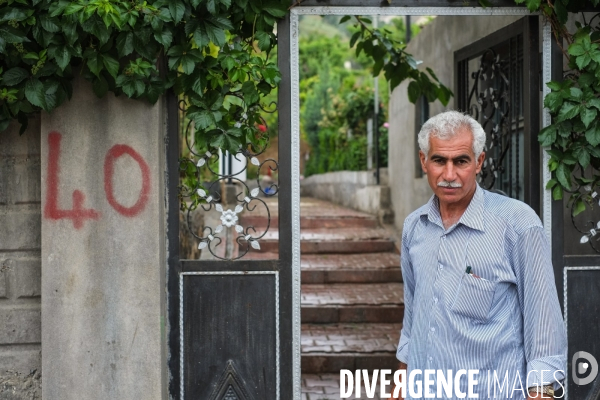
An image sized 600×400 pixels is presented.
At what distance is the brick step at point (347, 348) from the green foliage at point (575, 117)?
2974mm

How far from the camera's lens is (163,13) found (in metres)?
4.50

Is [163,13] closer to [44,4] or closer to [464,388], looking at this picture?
[44,4]

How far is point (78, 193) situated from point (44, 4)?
43.0 inches

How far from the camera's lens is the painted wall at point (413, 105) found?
8125mm

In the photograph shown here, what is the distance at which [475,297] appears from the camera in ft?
10.2

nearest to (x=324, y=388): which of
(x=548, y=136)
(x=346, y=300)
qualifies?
(x=346, y=300)

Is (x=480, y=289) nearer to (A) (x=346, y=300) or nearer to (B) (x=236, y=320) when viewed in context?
(B) (x=236, y=320)

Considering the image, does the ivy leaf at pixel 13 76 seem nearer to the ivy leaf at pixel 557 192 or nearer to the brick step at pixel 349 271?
the ivy leaf at pixel 557 192

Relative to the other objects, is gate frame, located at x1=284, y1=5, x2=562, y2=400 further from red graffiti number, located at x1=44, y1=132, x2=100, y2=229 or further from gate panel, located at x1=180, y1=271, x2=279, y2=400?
red graffiti number, located at x1=44, y1=132, x2=100, y2=229

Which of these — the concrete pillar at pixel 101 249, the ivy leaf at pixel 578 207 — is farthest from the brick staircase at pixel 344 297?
the ivy leaf at pixel 578 207

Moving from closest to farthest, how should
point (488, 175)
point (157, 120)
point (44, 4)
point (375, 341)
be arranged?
1. point (44, 4)
2. point (157, 120)
3. point (488, 175)
4. point (375, 341)

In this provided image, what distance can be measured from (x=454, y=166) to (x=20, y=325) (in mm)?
3124

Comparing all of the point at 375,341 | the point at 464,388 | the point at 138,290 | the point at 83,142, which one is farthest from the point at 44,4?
the point at 375,341

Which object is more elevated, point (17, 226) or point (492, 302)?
point (17, 226)
